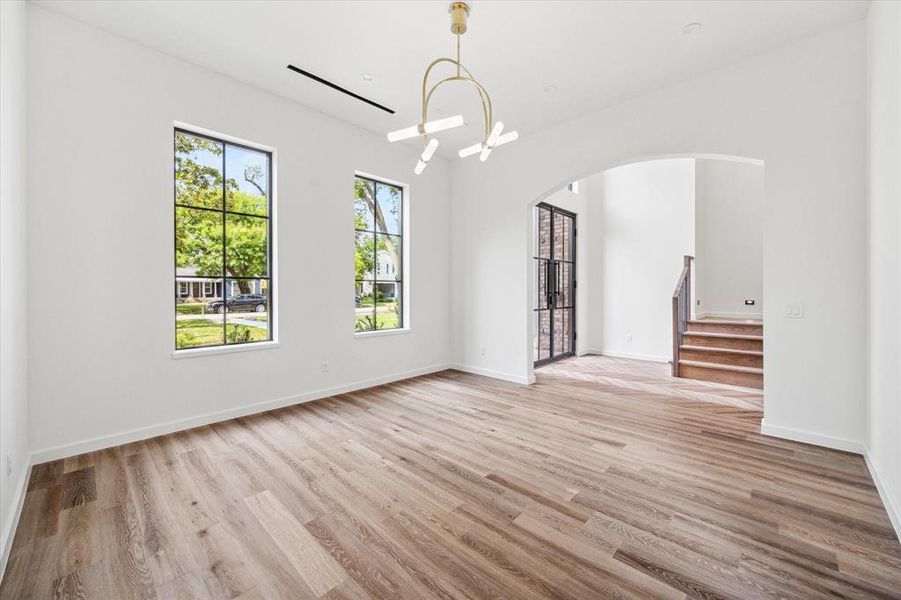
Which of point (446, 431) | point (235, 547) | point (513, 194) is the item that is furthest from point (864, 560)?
point (513, 194)

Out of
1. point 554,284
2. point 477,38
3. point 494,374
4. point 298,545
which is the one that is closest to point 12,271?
point 298,545

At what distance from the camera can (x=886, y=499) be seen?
7.47ft

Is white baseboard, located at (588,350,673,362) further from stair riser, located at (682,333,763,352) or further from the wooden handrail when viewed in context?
stair riser, located at (682,333,763,352)

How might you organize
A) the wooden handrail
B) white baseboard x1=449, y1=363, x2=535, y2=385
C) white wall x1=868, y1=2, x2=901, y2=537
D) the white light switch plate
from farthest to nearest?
the wooden handrail → white baseboard x1=449, y1=363, x2=535, y2=385 → the white light switch plate → white wall x1=868, y1=2, x2=901, y2=537

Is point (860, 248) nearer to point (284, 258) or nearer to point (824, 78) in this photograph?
point (824, 78)

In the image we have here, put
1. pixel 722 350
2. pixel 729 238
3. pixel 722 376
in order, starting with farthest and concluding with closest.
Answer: pixel 729 238
pixel 722 350
pixel 722 376

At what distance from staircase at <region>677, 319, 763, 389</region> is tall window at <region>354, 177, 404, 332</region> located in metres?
4.21

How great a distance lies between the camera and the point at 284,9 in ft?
9.47

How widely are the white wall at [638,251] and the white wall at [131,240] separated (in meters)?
5.45

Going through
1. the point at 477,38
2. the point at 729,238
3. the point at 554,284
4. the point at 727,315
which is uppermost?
the point at 477,38

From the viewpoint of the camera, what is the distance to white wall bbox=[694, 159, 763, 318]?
6988mm

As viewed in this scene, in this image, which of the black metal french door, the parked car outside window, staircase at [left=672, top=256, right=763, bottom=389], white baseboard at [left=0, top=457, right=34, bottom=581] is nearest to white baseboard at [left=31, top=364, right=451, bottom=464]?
white baseboard at [left=0, top=457, right=34, bottom=581]

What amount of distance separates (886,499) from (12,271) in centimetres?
533

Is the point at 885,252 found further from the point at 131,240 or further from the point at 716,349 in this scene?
the point at 131,240
